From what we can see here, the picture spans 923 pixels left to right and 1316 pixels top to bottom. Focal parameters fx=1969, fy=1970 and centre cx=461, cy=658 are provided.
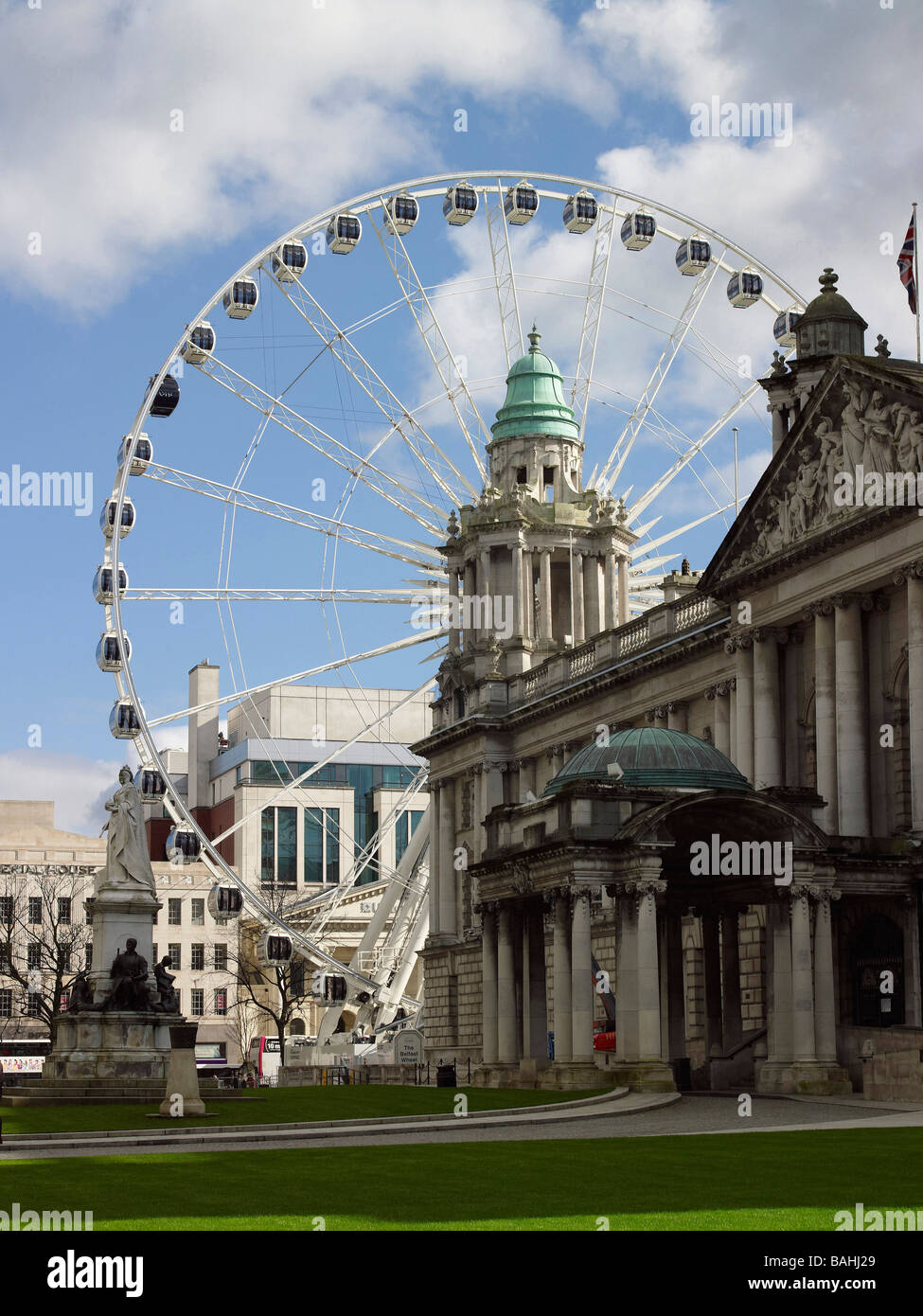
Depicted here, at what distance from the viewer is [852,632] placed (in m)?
64.2

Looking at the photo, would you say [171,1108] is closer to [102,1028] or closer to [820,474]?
[102,1028]

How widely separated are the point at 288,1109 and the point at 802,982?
49.9 feet

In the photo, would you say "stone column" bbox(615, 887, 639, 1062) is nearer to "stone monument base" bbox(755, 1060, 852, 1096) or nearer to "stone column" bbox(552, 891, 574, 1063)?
"stone column" bbox(552, 891, 574, 1063)

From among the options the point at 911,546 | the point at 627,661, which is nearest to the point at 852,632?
the point at 911,546

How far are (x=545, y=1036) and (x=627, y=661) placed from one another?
26.9 m

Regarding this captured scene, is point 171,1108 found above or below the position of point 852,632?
below

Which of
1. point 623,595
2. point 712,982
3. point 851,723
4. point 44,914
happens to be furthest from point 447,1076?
point 44,914

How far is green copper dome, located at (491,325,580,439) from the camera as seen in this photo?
110 metres

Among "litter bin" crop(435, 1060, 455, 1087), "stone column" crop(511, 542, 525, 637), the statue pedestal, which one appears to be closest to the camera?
the statue pedestal

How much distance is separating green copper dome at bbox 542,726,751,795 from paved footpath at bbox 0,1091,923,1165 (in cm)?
1038

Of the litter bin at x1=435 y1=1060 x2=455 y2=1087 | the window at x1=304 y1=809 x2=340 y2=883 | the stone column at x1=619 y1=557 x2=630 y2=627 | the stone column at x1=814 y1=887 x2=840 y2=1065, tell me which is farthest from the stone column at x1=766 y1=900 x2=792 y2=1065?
the window at x1=304 y1=809 x2=340 y2=883

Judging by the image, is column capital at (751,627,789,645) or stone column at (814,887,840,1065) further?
column capital at (751,627,789,645)

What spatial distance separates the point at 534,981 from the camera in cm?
6394
